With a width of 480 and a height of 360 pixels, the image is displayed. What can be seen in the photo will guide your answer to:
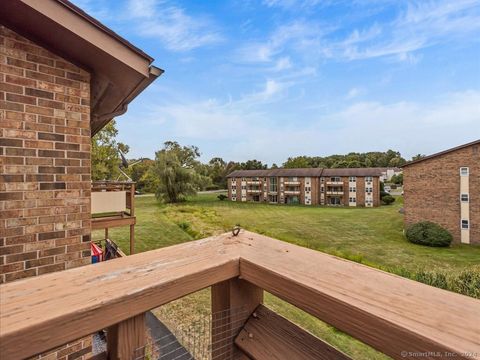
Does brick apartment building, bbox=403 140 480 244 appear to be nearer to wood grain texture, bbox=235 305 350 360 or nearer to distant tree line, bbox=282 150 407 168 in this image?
wood grain texture, bbox=235 305 350 360

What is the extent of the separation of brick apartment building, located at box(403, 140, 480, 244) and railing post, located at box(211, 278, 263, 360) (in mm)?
23928

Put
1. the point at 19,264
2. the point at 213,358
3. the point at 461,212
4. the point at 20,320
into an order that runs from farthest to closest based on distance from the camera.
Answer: the point at 461,212, the point at 19,264, the point at 213,358, the point at 20,320

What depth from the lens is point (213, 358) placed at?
861 mm

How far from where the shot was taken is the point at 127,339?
0.66 meters

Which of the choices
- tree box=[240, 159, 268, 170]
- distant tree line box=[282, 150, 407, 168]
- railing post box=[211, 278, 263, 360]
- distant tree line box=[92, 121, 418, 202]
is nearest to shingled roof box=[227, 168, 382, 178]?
distant tree line box=[92, 121, 418, 202]

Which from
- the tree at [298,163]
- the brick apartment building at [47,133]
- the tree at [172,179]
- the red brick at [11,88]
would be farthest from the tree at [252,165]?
the red brick at [11,88]

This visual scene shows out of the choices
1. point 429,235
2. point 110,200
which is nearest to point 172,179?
point 429,235

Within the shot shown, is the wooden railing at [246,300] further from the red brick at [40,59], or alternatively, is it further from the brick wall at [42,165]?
the red brick at [40,59]

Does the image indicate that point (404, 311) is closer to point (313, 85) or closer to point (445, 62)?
point (445, 62)

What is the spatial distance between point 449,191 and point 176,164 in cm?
2892

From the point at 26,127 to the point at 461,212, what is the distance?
24842mm

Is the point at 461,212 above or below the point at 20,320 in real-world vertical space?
below

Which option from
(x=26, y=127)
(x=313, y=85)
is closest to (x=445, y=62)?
(x=313, y=85)

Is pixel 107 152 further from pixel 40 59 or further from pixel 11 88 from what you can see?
pixel 11 88
